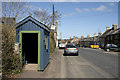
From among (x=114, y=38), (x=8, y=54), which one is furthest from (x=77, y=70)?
(x=114, y=38)

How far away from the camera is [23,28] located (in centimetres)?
922

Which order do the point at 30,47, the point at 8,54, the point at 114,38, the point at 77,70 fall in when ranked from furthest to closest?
the point at 114,38 < the point at 30,47 < the point at 77,70 < the point at 8,54

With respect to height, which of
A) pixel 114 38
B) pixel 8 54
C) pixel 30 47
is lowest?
pixel 8 54

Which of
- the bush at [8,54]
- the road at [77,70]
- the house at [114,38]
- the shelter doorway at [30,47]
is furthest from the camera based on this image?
the house at [114,38]

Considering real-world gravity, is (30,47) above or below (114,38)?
below

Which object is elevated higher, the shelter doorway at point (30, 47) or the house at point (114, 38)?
the house at point (114, 38)

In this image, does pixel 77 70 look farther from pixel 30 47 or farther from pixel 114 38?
pixel 114 38

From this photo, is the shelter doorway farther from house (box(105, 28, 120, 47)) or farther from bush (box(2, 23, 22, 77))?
house (box(105, 28, 120, 47))

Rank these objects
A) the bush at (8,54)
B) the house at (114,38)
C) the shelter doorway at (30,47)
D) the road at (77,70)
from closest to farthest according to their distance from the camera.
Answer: the bush at (8,54), the road at (77,70), the shelter doorway at (30,47), the house at (114,38)

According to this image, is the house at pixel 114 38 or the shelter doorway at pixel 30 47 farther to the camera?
the house at pixel 114 38

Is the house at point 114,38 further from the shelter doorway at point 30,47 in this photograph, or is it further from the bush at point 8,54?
the bush at point 8,54

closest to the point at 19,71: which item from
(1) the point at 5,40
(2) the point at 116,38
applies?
(1) the point at 5,40

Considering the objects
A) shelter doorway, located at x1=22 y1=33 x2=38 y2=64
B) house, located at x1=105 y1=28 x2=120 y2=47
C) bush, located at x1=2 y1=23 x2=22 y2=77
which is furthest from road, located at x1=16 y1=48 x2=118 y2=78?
house, located at x1=105 y1=28 x2=120 y2=47

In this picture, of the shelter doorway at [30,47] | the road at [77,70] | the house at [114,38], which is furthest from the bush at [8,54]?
the house at [114,38]
